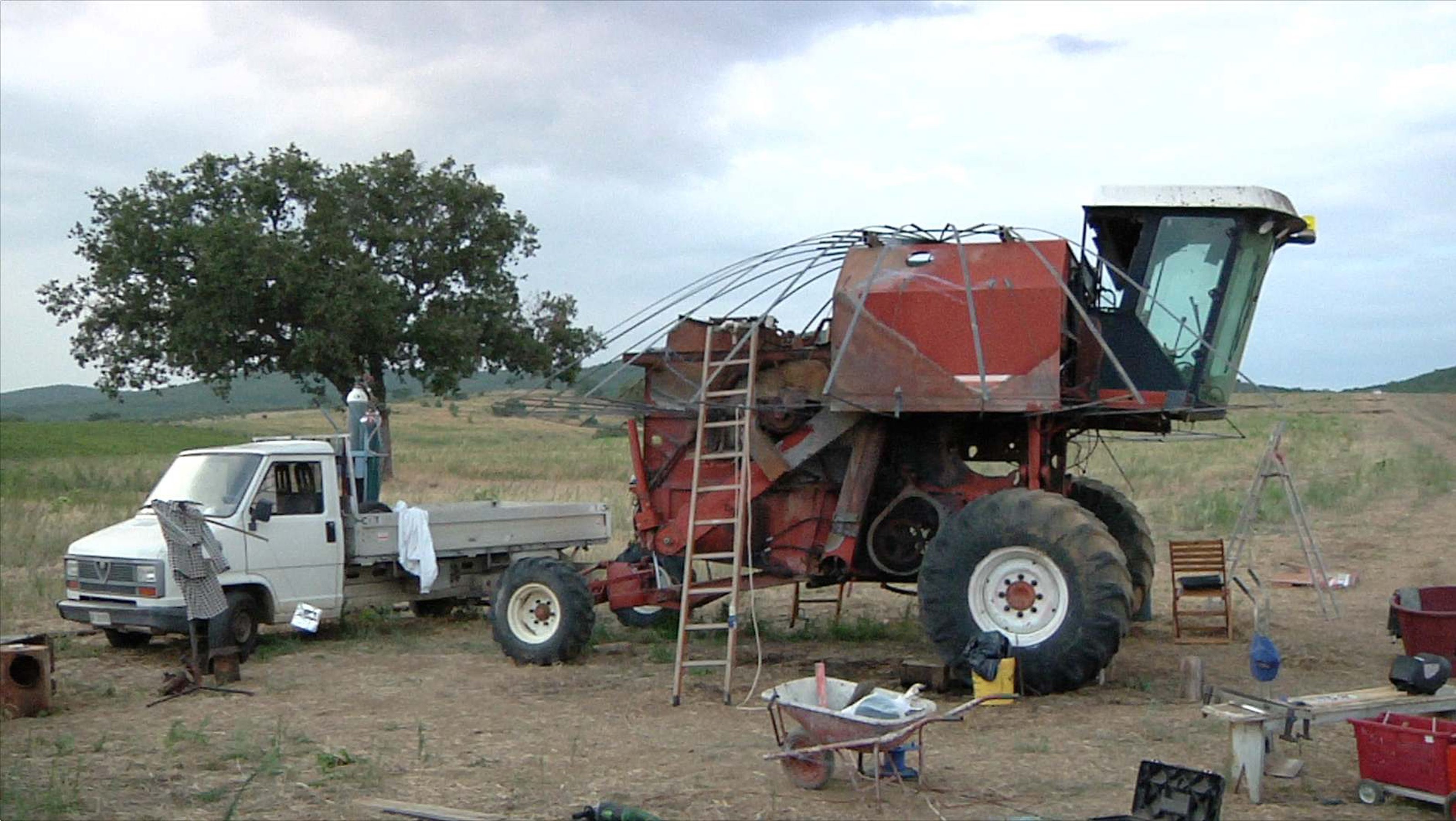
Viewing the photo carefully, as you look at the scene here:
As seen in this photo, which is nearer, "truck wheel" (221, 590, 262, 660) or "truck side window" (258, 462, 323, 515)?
"truck wheel" (221, 590, 262, 660)

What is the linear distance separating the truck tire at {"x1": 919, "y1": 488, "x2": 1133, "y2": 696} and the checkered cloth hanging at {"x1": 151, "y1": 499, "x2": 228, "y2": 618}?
635cm

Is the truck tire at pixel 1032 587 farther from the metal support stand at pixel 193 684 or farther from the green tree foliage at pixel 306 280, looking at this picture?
the green tree foliage at pixel 306 280

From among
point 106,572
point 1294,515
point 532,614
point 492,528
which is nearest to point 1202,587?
point 1294,515

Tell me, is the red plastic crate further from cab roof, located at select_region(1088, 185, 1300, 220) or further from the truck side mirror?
the truck side mirror

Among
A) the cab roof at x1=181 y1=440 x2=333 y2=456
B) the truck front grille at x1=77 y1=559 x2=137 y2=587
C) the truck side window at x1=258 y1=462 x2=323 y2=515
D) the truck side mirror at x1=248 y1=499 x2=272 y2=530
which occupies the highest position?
the cab roof at x1=181 y1=440 x2=333 y2=456

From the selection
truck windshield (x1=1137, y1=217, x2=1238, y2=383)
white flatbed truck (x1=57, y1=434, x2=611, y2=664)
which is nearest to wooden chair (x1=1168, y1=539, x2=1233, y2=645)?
truck windshield (x1=1137, y1=217, x2=1238, y2=383)

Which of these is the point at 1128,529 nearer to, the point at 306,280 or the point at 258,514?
the point at 258,514

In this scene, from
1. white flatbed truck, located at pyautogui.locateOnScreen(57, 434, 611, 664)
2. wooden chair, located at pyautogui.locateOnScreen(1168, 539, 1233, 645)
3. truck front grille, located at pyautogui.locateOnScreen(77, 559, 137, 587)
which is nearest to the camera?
white flatbed truck, located at pyautogui.locateOnScreen(57, 434, 611, 664)

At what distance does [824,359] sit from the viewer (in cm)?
1230

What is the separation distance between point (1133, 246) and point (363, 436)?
847 cm

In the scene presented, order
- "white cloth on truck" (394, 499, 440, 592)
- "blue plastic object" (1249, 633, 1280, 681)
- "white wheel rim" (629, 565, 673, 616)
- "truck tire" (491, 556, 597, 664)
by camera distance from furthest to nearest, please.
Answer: "white cloth on truck" (394, 499, 440, 592)
"white wheel rim" (629, 565, 673, 616)
"truck tire" (491, 556, 597, 664)
"blue plastic object" (1249, 633, 1280, 681)

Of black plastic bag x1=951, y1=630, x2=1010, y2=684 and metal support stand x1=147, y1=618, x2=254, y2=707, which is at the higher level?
black plastic bag x1=951, y1=630, x2=1010, y2=684

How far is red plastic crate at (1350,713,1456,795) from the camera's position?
24.2 feet

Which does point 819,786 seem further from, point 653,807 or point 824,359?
point 824,359
